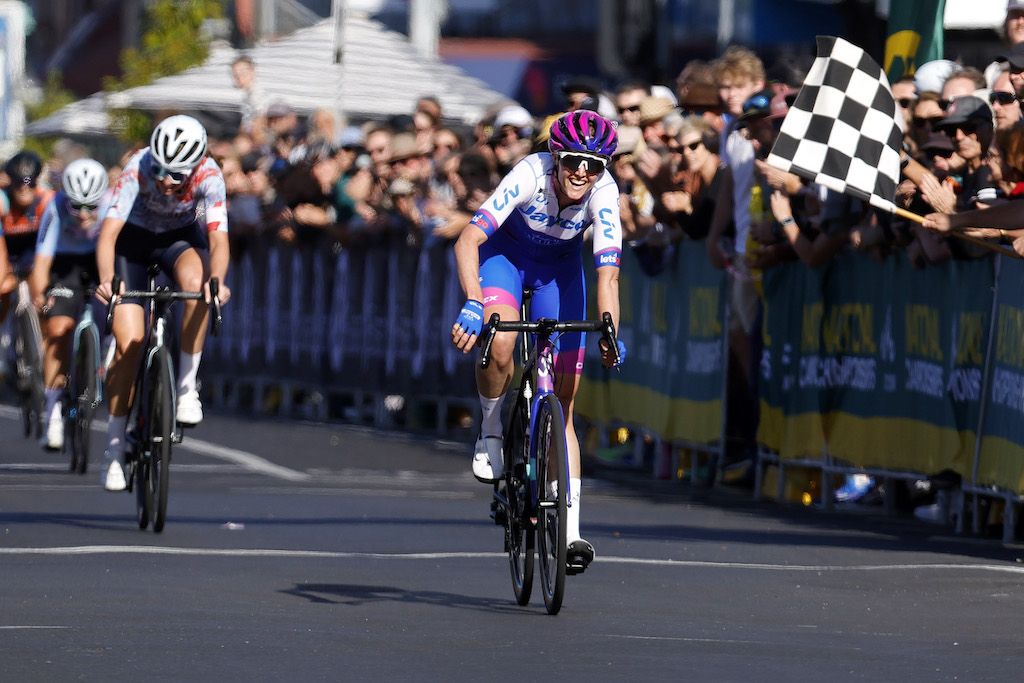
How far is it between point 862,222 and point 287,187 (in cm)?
1067

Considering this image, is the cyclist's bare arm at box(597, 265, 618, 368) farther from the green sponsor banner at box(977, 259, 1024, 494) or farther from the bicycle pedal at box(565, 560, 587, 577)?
the green sponsor banner at box(977, 259, 1024, 494)

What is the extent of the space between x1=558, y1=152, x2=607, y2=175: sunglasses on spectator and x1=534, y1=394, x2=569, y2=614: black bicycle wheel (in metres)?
0.99

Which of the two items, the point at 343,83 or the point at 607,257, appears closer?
the point at 607,257

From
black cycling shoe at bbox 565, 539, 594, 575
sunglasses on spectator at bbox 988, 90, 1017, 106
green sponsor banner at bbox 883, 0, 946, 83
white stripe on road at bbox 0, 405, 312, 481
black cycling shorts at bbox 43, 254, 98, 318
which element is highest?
green sponsor banner at bbox 883, 0, 946, 83

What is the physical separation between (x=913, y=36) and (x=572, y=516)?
719 cm

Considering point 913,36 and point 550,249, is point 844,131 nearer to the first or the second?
point 550,249

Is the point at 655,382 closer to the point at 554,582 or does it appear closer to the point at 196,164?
the point at 196,164

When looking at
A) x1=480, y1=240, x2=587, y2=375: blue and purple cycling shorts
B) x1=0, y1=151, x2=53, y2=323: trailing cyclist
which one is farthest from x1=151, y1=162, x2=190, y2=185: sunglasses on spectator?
x1=0, y1=151, x2=53, y2=323: trailing cyclist

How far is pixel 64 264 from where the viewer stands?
18.0 metres

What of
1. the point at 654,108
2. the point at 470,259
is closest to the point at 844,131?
the point at 470,259

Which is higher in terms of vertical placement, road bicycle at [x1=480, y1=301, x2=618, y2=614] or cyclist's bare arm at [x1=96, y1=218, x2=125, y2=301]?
cyclist's bare arm at [x1=96, y1=218, x2=125, y2=301]

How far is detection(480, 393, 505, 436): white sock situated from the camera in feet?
34.7

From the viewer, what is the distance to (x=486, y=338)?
401 inches

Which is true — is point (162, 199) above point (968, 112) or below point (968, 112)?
below
